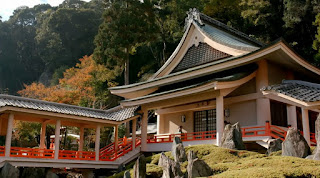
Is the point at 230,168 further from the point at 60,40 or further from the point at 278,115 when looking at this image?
the point at 60,40

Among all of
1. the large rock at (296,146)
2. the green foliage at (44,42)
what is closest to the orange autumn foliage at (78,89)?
the green foliage at (44,42)

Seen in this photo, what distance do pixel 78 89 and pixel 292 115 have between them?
57.3 feet

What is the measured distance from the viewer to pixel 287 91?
13.7 meters

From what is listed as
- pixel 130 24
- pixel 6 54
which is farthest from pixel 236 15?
pixel 6 54

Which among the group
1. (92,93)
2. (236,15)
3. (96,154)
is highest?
→ (236,15)

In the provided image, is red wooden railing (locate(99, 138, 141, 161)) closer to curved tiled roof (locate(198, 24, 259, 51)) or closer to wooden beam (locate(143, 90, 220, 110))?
wooden beam (locate(143, 90, 220, 110))

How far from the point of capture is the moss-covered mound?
8133 millimetres

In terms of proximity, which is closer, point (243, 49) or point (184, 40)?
point (243, 49)

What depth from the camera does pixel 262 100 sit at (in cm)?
1561

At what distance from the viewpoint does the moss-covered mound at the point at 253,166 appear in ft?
26.7

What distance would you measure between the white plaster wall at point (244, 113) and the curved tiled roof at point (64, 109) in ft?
15.8

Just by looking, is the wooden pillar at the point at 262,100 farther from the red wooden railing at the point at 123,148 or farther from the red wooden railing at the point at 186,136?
the red wooden railing at the point at 186,136

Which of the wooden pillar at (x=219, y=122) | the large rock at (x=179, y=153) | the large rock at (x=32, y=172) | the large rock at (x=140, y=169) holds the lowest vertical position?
the large rock at (x=32, y=172)

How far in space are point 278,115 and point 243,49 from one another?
11.1 ft
